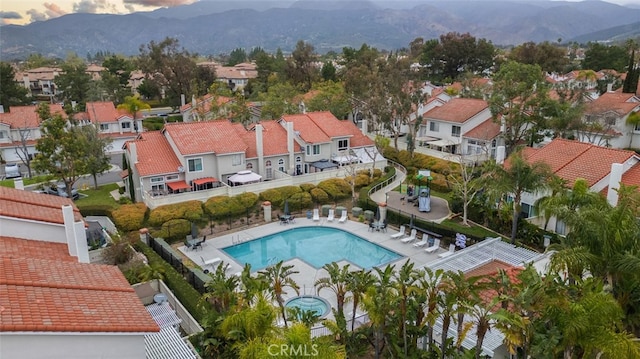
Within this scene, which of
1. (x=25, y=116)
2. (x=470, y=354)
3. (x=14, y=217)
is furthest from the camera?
(x=25, y=116)

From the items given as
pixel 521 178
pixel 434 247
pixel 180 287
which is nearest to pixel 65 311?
pixel 180 287

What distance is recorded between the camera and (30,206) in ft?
62.8

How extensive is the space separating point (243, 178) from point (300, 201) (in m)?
5.11

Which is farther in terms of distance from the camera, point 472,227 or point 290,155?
point 290,155

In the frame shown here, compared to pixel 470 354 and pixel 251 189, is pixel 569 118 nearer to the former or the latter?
pixel 251 189

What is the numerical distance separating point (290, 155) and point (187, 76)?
1769 inches

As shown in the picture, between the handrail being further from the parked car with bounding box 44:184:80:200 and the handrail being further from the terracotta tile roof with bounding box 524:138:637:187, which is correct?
the parked car with bounding box 44:184:80:200

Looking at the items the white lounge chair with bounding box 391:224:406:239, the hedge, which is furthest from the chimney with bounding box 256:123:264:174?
the hedge

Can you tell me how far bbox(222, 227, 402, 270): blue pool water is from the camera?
95.3 feet

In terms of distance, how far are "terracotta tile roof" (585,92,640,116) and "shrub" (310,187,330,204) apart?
101 ft

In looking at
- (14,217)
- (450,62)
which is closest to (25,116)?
(14,217)

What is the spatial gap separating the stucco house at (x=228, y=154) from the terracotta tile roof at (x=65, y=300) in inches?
816

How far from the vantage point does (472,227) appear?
3055 centimetres

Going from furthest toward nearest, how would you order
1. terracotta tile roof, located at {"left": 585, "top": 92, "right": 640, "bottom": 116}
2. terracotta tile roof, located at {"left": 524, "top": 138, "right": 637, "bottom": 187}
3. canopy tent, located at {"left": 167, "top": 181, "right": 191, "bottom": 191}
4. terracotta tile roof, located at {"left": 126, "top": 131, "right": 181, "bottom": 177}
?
terracotta tile roof, located at {"left": 585, "top": 92, "right": 640, "bottom": 116}
terracotta tile roof, located at {"left": 126, "top": 131, "right": 181, "bottom": 177}
canopy tent, located at {"left": 167, "top": 181, "right": 191, "bottom": 191}
terracotta tile roof, located at {"left": 524, "top": 138, "right": 637, "bottom": 187}
